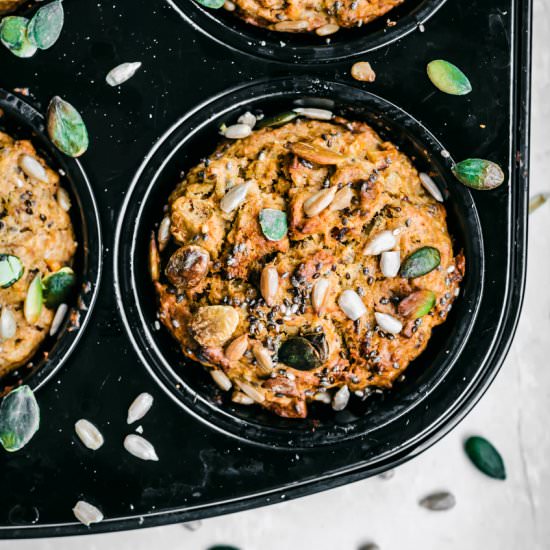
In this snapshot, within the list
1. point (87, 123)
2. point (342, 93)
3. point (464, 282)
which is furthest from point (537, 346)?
point (87, 123)

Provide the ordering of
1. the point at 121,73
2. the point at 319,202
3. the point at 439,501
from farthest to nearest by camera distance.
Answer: the point at 439,501 < the point at 121,73 < the point at 319,202

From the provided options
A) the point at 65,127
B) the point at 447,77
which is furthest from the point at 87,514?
the point at 447,77

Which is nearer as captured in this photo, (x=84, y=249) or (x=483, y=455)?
(x=84, y=249)

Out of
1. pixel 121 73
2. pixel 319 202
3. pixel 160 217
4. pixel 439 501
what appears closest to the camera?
pixel 319 202

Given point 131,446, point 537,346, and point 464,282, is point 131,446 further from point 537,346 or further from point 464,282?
point 537,346

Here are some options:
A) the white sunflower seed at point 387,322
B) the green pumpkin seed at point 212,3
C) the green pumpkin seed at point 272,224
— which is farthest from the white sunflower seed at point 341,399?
the green pumpkin seed at point 212,3

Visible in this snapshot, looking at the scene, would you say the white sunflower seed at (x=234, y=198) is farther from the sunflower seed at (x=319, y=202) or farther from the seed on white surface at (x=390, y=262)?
the seed on white surface at (x=390, y=262)

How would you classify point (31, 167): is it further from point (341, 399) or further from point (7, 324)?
point (341, 399)
